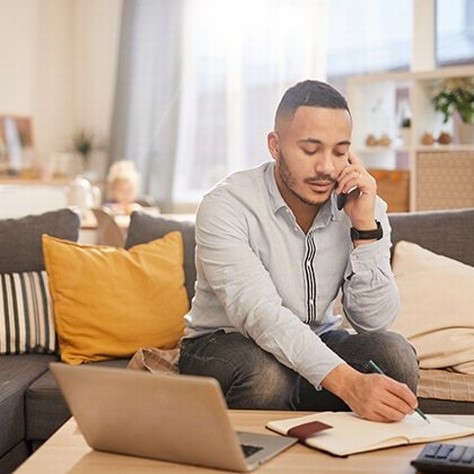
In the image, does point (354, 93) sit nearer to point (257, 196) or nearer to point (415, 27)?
point (415, 27)

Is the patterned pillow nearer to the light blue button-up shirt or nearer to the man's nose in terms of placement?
the light blue button-up shirt

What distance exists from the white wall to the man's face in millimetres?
5426

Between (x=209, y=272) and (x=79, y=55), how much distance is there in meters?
5.64

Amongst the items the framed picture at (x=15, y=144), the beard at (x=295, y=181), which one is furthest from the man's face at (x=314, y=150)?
the framed picture at (x=15, y=144)

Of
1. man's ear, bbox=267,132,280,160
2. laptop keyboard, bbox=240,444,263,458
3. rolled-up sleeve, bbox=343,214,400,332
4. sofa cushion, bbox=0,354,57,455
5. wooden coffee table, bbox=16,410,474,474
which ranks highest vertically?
man's ear, bbox=267,132,280,160

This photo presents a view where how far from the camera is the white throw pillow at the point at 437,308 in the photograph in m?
2.99

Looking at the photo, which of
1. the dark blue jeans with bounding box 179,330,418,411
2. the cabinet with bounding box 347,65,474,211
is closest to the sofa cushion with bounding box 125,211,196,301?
the dark blue jeans with bounding box 179,330,418,411

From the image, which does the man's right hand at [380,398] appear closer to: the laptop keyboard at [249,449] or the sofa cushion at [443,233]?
the laptop keyboard at [249,449]

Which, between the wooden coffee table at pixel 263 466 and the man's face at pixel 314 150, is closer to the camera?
the wooden coffee table at pixel 263 466

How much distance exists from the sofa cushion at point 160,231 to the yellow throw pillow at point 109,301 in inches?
3.2

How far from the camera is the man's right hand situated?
2.01m

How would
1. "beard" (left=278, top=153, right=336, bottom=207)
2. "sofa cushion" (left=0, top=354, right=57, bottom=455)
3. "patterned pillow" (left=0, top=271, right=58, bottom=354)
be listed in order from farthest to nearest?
"patterned pillow" (left=0, top=271, right=58, bottom=354) < "sofa cushion" (left=0, top=354, right=57, bottom=455) < "beard" (left=278, top=153, right=336, bottom=207)

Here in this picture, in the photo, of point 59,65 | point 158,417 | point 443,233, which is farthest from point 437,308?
point 59,65

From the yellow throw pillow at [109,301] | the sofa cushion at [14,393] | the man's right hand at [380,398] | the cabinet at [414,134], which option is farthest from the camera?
the cabinet at [414,134]
